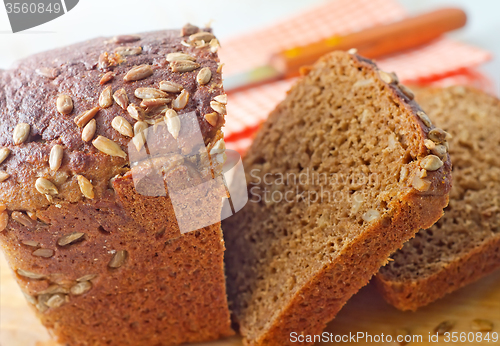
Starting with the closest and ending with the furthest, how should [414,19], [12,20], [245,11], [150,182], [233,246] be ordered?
[150,182], [12,20], [233,246], [414,19], [245,11]

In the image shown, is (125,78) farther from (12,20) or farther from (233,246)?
(233,246)

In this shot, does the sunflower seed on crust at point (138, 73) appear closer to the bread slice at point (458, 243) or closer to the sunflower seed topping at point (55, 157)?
the sunflower seed topping at point (55, 157)

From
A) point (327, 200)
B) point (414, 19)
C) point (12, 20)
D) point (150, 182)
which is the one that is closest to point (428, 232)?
point (327, 200)

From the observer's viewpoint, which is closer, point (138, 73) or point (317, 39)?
point (138, 73)

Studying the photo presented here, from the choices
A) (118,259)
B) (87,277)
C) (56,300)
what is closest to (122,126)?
(118,259)

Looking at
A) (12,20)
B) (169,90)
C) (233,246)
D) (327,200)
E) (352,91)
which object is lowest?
(233,246)

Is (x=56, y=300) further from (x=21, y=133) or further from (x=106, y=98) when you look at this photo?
(x=106, y=98)
